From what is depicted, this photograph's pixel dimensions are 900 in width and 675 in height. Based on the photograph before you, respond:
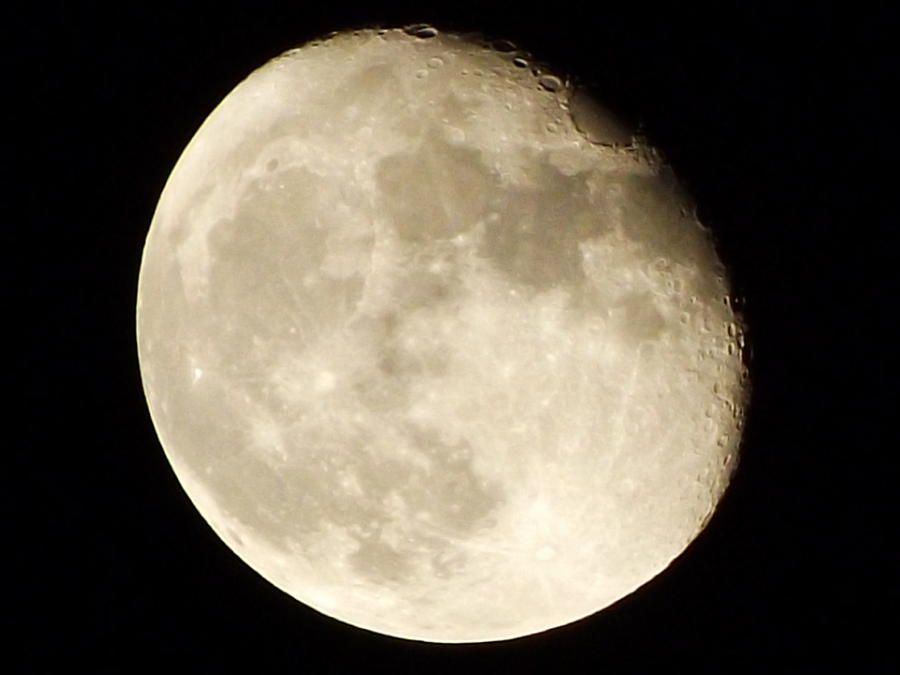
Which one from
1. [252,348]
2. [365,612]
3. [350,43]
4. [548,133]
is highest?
[350,43]

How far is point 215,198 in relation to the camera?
383 centimetres

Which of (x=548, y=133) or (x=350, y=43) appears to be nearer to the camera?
(x=548, y=133)

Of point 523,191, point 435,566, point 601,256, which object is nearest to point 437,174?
point 523,191

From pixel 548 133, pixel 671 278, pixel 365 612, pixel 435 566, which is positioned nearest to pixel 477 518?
pixel 435 566

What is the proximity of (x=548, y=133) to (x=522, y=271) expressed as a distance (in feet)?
1.58

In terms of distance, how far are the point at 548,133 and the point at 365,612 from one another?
6.30 ft

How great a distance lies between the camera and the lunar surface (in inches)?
137

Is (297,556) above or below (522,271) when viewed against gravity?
below

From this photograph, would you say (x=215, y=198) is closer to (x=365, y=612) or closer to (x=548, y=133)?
(x=548, y=133)

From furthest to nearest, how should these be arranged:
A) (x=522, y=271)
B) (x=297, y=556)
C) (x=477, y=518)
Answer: (x=297, y=556) < (x=477, y=518) < (x=522, y=271)

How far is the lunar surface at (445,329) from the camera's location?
3.48 metres

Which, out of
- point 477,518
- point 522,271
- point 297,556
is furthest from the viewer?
point 297,556

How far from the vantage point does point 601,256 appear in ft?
11.5

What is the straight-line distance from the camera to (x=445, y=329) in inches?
137
